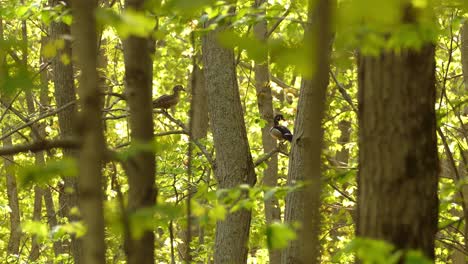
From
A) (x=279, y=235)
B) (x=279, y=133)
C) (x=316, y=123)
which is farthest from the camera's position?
(x=279, y=133)

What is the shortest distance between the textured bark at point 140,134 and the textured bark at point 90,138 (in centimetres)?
44

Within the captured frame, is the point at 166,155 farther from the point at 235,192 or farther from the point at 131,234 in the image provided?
the point at 131,234

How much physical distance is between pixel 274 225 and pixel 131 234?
4.09 feet

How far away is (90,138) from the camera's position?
75.0 inches

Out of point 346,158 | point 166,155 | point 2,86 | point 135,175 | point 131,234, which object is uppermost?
point 346,158

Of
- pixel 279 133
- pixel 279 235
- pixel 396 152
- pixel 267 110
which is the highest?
pixel 267 110

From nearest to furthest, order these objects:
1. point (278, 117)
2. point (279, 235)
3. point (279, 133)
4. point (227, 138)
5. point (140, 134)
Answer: point (140, 134), point (279, 235), point (227, 138), point (279, 133), point (278, 117)

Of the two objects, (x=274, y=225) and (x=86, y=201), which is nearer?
(x=86, y=201)

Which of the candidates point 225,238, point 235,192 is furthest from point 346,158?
point 235,192

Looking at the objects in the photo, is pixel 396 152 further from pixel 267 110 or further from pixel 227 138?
pixel 267 110

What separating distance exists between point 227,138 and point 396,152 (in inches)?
209

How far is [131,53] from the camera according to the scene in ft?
8.25

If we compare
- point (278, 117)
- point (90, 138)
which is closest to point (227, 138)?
point (278, 117)

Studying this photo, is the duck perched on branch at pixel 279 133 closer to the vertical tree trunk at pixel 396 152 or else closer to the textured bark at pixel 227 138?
the textured bark at pixel 227 138
